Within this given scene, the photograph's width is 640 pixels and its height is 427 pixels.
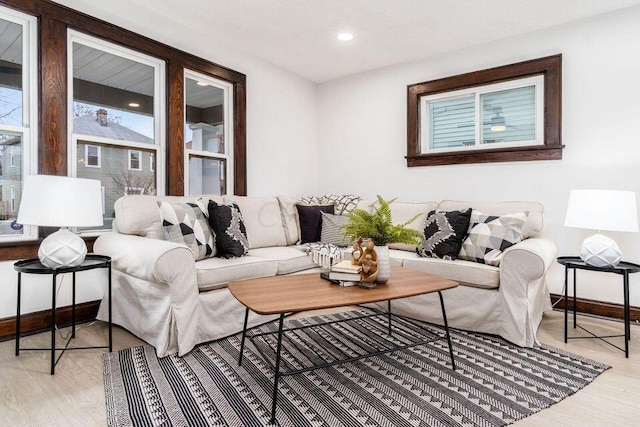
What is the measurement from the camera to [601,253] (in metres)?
2.45

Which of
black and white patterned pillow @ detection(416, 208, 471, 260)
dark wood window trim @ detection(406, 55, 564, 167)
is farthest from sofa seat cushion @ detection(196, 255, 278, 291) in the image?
dark wood window trim @ detection(406, 55, 564, 167)

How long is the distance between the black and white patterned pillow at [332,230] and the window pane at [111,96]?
175 centimetres

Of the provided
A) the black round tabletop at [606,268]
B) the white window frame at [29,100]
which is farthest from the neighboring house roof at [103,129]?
the black round tabletop at [606,268]

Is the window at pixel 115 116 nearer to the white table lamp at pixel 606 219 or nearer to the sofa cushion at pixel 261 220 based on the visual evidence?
the sofa cushion at pixel 261 220

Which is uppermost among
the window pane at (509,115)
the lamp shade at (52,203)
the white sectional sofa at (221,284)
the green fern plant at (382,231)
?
the window pane at (509,115)

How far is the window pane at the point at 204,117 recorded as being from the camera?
3615mm

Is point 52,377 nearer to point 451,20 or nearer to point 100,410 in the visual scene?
point 100,410

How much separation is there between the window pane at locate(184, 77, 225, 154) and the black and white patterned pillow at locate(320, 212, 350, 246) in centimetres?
132

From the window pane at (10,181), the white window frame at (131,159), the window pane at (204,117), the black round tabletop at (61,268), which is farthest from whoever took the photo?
the window pane at (204,117)

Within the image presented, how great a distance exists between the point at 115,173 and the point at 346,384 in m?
2.44

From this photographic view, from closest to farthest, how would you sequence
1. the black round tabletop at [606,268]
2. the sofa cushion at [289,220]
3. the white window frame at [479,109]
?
1. the black round tabletop at [606,268]
2. the white window frame at [479,109]
3. the sofa cushion at [289,220]

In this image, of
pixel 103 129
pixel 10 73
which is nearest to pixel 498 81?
pixel 103 129

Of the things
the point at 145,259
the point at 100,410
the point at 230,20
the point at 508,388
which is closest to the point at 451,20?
the point at 230,20

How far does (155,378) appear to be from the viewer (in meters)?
1.96
